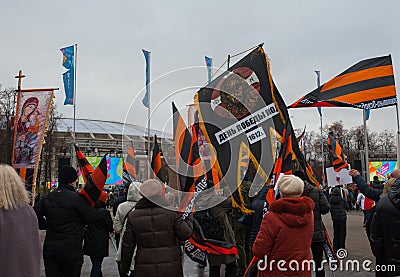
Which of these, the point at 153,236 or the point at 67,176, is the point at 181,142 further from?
the point at 153,236

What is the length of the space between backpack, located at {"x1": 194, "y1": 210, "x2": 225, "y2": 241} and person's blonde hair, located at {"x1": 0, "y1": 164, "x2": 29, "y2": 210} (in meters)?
3.90

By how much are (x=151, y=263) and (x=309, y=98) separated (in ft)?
15.0

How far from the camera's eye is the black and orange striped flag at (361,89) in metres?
8.02

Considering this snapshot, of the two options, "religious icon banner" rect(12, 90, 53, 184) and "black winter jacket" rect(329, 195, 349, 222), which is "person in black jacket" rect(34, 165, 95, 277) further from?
"religious icon banner" rect(12, 90, 53, 184)

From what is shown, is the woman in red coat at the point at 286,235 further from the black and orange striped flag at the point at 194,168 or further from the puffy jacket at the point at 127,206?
the puffy jacket at the point at 127,206

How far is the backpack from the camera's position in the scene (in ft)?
25.0

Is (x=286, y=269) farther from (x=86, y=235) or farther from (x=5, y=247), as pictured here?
(x=86, y=235)

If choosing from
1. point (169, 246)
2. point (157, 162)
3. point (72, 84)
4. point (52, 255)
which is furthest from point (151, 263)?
point (72, 84)

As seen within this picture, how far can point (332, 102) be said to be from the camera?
827cm

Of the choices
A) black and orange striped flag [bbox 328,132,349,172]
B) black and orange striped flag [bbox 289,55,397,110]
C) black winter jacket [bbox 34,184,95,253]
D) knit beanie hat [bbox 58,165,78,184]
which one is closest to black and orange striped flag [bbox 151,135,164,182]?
knit beanie hat [bbox 58,165,78,184]

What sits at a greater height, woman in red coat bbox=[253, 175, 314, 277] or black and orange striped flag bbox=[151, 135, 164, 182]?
black and orange striped flag bbox=[151, 135, 164, 182]

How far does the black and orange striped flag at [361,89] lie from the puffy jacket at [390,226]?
9.41 ft

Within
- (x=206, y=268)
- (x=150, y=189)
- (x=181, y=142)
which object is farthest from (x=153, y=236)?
(x=206, y=268)

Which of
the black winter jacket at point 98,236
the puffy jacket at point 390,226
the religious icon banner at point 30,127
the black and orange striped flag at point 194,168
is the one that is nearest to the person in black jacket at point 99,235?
the black winter jacket at point 98,236
